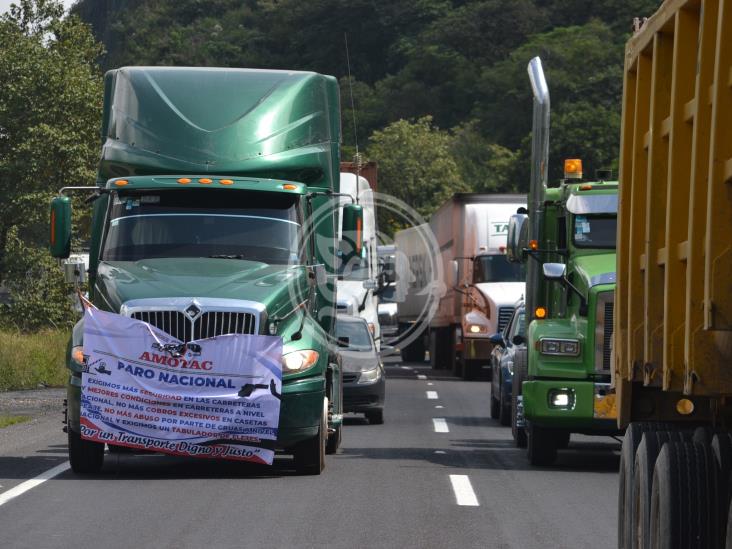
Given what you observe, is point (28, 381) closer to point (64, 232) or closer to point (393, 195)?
point (64, 232)

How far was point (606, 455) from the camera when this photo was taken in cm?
1744

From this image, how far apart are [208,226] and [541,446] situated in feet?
12.5

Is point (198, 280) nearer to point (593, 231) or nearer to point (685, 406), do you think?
point (593, 231)

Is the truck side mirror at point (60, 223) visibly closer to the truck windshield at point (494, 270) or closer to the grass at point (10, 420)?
the grass at point (10, 420)

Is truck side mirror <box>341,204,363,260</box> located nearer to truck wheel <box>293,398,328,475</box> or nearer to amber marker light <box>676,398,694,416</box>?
truck wheel <box>293,398,328,475</box>

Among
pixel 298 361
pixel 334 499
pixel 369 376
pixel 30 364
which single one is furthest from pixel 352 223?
pixel 30 364

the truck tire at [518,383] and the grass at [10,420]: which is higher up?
the truck tire at [518,383]

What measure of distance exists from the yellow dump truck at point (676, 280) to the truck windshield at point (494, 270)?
80.9ft

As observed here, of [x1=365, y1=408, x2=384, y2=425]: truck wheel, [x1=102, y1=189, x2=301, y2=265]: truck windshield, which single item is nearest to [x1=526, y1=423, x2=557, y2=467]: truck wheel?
[x1=102, y1=189, x2=301, y2=265]: truck windshield

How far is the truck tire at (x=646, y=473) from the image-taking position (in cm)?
770

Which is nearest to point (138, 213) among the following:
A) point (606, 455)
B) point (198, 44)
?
point (606, 455)

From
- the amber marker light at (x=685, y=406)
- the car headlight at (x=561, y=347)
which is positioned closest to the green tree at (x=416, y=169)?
the car headlight at (x=561, y=347)

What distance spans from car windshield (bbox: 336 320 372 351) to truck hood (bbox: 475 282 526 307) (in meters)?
10.9

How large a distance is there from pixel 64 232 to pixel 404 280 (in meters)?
32.5
